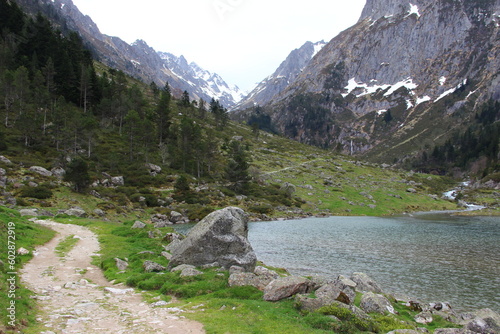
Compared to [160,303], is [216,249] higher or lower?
higher

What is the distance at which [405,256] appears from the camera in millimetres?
36188

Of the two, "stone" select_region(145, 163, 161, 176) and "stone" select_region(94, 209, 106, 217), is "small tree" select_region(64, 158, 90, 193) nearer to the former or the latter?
"stone" select_region(94, 209, 106, 217)

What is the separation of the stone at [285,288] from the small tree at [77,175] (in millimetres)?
50754

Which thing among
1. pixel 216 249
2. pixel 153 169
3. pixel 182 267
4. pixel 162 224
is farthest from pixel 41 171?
pixel 216 249

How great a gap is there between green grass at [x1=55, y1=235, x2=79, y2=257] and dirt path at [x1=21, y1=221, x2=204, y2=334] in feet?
4.47

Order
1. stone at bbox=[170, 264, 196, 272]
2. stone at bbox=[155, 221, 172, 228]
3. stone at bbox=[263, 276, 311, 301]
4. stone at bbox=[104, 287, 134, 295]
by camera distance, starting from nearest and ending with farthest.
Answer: stone at bbox=[263, 276, 311, 301], stone at bbox=[104, 287, 134, 295], stone at bbox=[170, 264, 196, 272], stone at bbox=[155, 221, 172, 228]

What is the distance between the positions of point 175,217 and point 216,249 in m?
40.1

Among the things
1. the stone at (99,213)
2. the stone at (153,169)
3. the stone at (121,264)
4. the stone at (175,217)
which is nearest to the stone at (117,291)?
the stone at (121,264)

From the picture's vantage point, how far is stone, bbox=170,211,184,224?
59.0 meters

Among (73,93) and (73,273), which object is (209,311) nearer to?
(73,273)

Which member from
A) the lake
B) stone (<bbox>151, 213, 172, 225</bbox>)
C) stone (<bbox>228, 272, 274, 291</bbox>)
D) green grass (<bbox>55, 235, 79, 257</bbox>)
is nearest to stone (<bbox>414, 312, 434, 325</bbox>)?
the lake

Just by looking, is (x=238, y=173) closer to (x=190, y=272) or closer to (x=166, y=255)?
(x=166, y=255)

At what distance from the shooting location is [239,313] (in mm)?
13656

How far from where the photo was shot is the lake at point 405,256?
2453cm
